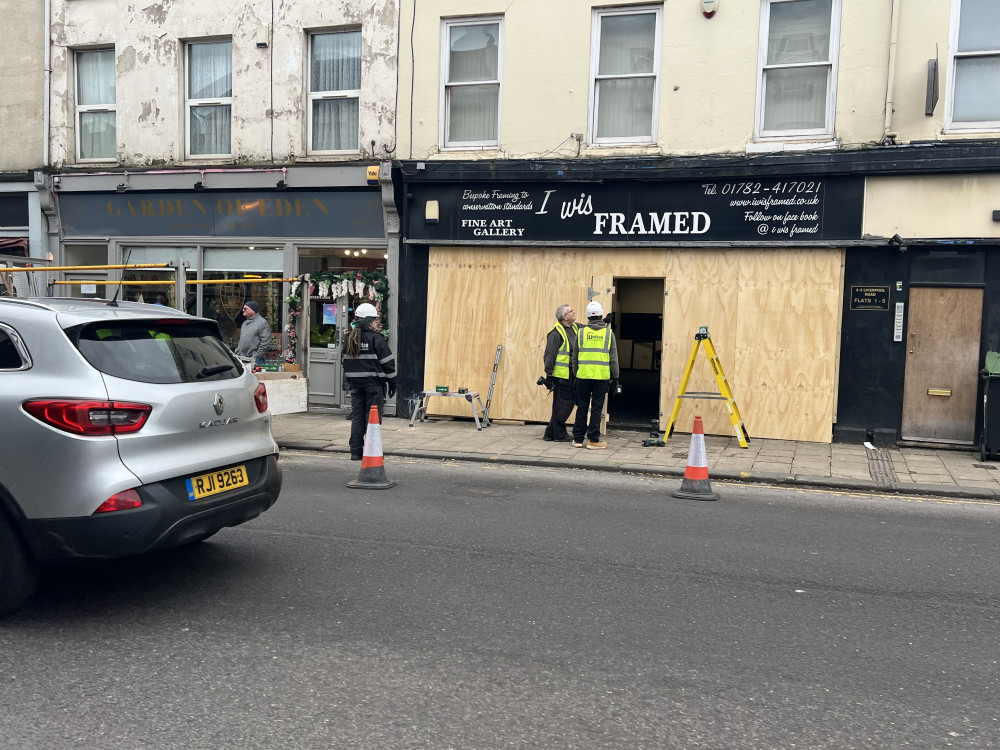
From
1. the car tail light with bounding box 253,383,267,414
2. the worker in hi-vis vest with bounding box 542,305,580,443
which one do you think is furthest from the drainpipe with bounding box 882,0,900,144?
the car tail light with bounding box 253,383,267,414

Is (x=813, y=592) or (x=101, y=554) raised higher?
(x=101, y=554)

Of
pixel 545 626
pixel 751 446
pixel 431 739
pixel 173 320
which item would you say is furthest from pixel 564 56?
pixel 431 739

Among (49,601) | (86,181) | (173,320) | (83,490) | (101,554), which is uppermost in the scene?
(86,181)

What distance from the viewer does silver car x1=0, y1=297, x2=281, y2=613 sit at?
4.39 metres

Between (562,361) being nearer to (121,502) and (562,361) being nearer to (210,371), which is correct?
(210,371)

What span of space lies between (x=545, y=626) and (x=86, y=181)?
13.6 metres

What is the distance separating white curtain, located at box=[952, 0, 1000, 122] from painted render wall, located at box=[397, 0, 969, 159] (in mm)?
282

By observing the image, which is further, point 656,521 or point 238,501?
point 656,521

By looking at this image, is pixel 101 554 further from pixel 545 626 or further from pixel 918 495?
pixel 918 495

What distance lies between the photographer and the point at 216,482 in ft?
16.5

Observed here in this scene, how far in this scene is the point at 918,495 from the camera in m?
8.70

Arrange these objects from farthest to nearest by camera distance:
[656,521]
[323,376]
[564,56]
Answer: [323,376], [564,56], [656,521]

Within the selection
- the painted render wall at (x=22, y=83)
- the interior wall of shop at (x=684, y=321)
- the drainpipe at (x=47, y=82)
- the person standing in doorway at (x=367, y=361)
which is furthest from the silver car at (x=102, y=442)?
the painted render wall at (x=22, y=83)

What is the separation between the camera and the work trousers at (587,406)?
1120cm
